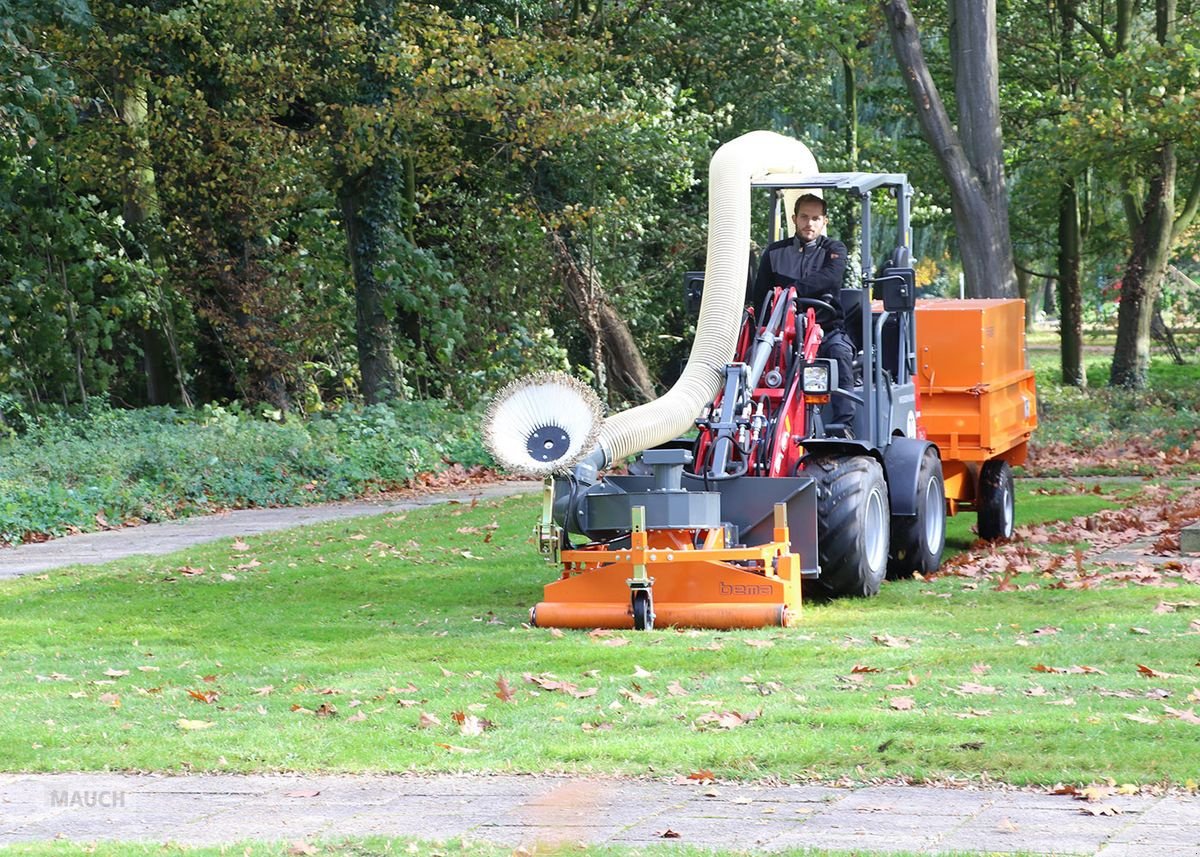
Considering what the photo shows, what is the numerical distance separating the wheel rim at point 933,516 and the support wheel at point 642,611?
3.30 meters

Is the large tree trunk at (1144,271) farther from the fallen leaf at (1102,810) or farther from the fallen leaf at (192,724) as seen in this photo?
the fallen leaf at (1102,810)

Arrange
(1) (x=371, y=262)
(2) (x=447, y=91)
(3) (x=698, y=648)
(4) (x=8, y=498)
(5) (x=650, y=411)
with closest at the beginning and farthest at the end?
(3) (x=698, y=648) → (5) (x=650, y=411) → (4) (x=8, y=498) → (2) (x=447, y=91) → (1) (x=371, y=262)

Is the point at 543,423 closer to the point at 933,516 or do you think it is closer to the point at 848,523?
the point at 848,523

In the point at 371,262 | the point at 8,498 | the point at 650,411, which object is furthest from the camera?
the point at 371,262

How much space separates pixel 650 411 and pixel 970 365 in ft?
13.8

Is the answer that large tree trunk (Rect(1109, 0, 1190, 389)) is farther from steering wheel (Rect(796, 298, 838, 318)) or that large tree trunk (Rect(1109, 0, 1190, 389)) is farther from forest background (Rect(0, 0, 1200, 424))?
steering wheel (Rect(796, 298, 838, 318))

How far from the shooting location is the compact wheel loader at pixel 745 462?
10.6m

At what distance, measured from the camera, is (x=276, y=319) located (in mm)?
26359

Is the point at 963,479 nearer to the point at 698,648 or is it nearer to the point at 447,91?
the point at 698,648

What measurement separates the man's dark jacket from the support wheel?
300cm

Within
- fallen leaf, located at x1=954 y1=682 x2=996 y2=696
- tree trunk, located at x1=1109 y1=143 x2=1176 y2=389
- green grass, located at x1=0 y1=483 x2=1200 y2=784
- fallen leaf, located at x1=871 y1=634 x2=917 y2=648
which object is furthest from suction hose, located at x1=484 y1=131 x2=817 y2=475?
tree trunk, located at x1=1109 y1=143 x2=1176 y2=389

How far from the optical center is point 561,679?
8.94m

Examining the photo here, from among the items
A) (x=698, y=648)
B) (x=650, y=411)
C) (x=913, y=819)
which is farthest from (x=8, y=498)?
(x=913, y=819)

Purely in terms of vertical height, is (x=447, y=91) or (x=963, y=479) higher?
(x=447, y=91)
